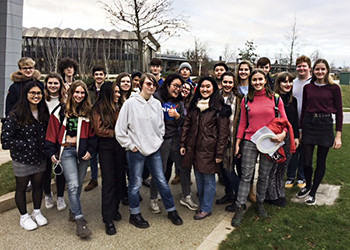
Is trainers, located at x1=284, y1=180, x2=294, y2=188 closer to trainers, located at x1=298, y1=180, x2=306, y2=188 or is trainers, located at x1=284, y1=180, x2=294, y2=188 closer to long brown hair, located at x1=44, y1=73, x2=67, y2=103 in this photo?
trainers, located at x1=298, y1=180, x2=306, y2=188

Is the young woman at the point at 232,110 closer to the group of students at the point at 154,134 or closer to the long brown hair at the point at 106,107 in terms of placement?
the group of students at the point at 154,134

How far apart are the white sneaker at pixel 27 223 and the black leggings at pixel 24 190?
8 cm

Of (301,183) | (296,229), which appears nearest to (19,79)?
(296,229)

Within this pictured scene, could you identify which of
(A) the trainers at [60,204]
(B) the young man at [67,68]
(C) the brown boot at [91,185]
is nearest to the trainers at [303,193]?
(C) the brown boot at [91,185]

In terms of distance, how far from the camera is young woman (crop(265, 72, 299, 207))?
14.0ft

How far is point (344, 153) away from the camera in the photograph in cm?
757

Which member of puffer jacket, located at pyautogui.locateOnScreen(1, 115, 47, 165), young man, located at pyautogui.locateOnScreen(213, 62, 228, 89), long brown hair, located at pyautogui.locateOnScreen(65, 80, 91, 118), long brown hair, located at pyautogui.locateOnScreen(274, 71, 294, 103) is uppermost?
young man, located at pyautogui.locateOnScreen(213, 62, 228, 89)

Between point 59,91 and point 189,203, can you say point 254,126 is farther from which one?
point 59,91

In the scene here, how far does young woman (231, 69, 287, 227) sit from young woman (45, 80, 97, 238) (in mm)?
2047

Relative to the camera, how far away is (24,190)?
12.0 feet

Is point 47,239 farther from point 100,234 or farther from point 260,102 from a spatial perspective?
point 260,102

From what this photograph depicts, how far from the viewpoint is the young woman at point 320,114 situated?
4.16m

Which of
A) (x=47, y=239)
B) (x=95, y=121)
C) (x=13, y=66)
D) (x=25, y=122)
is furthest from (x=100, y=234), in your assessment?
(x=13, y=66)

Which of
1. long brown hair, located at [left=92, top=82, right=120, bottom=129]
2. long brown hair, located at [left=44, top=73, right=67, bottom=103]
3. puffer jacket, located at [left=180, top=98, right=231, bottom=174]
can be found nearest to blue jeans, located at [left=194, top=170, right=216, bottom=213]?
puffer jacket, located at [left=180, top=98, right=231, bottom=174]
